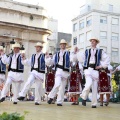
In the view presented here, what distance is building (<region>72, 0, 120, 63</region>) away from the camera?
48656 mm

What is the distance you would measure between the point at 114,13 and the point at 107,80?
134 ft

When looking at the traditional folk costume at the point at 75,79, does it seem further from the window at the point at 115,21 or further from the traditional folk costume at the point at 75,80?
the window at the point at 115,21

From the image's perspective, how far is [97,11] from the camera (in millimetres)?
49031

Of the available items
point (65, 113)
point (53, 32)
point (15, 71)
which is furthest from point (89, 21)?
point (65, 113)

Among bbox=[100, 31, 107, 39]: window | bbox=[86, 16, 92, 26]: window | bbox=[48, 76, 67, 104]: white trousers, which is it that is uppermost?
bbox=[86, 16, 92, 26]: window

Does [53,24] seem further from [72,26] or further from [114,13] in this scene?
[114,13]

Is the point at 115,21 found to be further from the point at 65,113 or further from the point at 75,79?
the point at 65,113

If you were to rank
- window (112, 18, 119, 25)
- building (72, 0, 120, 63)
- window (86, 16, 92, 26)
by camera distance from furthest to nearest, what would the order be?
1. window (112, 18, 119, 25)
2. window (86, 16, 92, 26)
3. building (72, 0, 120, 63)

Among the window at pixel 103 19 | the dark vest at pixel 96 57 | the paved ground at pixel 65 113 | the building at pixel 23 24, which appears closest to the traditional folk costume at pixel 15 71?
the dark vest at pixel 96 57

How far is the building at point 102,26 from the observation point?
4866 cm

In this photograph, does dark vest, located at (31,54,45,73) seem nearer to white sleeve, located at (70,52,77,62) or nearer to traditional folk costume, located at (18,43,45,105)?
traditional folk costume, located at (18,43,45,105)

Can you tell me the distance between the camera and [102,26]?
4903 centimetres

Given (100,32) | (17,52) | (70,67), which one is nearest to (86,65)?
(70,67)

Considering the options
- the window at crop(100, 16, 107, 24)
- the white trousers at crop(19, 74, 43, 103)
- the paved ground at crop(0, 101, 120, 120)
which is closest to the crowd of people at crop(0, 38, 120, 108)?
the white trousers at crop(19, 74, 43, 103)
